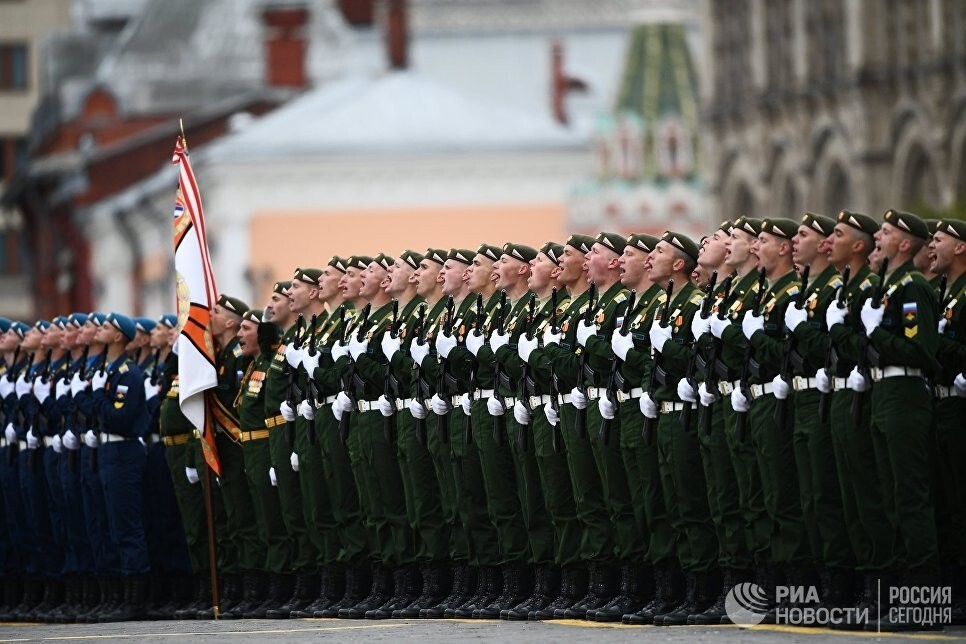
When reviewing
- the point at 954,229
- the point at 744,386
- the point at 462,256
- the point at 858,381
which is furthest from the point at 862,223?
the point at 462,256

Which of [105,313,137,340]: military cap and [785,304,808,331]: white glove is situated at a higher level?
[785,304,808,331]: white glove

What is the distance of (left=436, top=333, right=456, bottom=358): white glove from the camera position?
15391 millimetres

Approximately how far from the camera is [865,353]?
13.0 meters

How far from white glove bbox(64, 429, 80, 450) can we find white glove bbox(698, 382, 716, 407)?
5.37 metres

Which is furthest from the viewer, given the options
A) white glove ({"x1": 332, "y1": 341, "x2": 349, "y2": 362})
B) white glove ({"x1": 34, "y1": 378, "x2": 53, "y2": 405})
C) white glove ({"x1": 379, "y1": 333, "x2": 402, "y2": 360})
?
white glove ({"x1": 34, "y1": 378, "x2": 53, "y2": 405})

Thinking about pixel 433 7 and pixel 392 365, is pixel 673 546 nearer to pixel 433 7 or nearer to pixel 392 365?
pixel 392 365

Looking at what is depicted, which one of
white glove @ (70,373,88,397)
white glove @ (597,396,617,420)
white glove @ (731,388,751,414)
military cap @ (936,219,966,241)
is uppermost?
military cap @ (936,219,966,241)

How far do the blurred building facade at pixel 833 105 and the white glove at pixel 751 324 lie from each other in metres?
25.0

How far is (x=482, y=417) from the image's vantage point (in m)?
15.2

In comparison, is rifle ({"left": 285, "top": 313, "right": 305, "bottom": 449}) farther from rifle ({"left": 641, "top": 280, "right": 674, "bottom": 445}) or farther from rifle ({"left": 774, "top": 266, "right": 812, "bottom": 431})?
rifle ({"left": 774, "top": 266, "right": 812, "bottom": 431})

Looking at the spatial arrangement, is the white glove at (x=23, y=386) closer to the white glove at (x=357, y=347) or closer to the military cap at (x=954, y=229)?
the white glove at (x=357, y=347)

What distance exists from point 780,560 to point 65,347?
21.4 ft

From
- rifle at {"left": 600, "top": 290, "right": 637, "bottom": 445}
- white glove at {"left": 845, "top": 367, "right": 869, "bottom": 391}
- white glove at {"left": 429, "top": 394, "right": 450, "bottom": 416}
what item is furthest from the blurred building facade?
white glove at {"left": 845, "top": 367, "right": 869, "bottom": 391}

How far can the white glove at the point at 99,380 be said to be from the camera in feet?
57.4
